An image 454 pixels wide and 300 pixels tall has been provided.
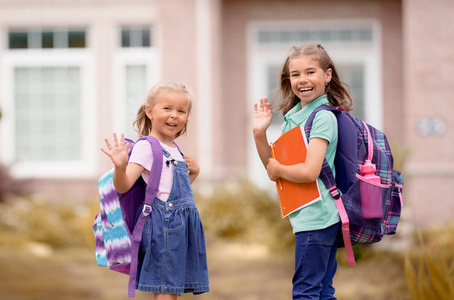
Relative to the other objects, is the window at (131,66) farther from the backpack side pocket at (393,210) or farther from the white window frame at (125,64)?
the backpack side pocket at (393,210)

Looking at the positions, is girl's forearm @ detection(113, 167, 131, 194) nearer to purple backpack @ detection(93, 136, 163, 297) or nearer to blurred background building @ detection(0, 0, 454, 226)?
purple backpack @ detection(93, 136, 163, 297)

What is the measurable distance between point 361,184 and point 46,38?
921cm

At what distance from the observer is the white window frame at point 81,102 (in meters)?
10.9

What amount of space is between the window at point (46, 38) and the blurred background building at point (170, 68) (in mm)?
16

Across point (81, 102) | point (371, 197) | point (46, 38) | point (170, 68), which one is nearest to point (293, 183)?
point (371, 197)

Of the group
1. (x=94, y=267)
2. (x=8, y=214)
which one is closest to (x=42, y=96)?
(x=8, y=214)

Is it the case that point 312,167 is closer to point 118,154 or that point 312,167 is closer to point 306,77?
point 306,77

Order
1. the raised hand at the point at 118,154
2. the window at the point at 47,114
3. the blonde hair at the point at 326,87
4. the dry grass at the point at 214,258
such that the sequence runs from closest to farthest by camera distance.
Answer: the raised hand at the point at 118,154 → the blonde hair at the point at 326,87 → the dry grass at the point at 214,258 → the window at the point at 47,114

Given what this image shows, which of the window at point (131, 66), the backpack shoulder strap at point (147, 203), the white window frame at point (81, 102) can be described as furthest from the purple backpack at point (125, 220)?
the white window frame at point (81, 102)

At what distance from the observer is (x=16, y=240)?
8.46 m

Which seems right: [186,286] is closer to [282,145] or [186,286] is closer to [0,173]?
[282,145]

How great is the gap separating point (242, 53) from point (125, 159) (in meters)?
8.40

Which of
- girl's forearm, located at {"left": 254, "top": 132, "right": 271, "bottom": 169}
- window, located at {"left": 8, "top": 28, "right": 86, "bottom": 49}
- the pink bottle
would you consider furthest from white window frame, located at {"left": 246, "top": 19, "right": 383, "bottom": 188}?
the pink bottle

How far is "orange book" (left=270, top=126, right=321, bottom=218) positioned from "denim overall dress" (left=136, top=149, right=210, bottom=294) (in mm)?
Result: 405
